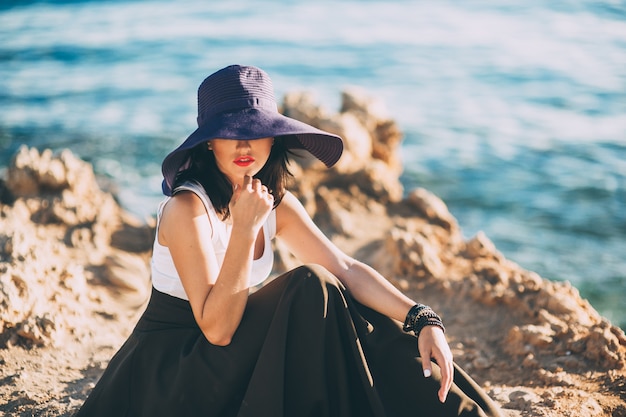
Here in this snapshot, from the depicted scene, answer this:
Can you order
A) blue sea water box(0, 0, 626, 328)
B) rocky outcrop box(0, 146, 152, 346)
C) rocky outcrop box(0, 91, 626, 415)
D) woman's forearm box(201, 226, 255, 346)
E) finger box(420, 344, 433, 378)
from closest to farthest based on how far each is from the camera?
woman's forearm box(201, 226, 255, 346) < finger box(420, 344, 433, 378) < rocky outcrop box(0, 91, 626, 415) < rocky outcrop box(0, 146, 152, 346) < blue sea water box(0, 0, 626, 328)

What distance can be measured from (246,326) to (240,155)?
0.70 m

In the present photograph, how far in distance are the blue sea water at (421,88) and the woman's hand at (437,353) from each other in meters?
4.17

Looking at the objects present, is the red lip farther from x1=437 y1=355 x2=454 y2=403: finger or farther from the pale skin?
x1=437 y1=355 x2=454 y2=403: finger

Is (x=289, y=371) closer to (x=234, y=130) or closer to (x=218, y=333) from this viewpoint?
(x=218, y=333)

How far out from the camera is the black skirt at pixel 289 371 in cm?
265

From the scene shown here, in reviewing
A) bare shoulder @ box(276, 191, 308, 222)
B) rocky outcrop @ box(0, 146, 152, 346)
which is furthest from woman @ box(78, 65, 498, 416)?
rocky outcrop @ box(0, 146, 152, 346)

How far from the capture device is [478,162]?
33.0ft

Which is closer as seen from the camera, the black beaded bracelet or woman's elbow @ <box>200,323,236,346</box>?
woman's elbow @ <box>200,323,236,346</box>

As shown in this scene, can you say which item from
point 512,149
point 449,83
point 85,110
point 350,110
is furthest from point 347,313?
point 449,83

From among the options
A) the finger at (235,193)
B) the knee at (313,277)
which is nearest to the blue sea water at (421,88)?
the knee at (313,277)

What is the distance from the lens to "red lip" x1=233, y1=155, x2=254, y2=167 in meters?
2.87

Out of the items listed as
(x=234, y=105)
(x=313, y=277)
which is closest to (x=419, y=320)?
(x=313, y=277)

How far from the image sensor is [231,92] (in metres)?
2.83

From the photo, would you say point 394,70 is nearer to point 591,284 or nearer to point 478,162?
point 478,162
